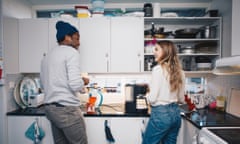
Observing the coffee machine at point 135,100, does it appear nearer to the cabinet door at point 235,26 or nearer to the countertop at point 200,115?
the countertop at point 200,115

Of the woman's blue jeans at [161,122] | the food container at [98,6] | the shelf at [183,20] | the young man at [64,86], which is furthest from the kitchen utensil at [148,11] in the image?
the woman's blue jeans at [161,122]

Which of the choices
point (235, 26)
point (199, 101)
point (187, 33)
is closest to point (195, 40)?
point (187, 33)

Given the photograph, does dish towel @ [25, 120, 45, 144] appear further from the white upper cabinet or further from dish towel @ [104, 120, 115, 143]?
the white upper cabinet

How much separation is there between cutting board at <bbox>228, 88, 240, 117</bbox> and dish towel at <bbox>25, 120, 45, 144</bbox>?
2.08 metres

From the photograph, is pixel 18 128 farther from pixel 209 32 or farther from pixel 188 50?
pixel 209 32

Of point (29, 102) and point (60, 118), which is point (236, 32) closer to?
point (60, 118)

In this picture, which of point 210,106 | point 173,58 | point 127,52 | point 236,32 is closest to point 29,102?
point 127,52

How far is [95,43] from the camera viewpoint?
97.4 inches

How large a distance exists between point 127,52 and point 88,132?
3.40 feet

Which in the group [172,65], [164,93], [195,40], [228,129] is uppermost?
[195,40]

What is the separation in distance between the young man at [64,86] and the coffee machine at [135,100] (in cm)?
62

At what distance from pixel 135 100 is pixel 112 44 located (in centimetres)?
74

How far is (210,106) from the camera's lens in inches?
97.7

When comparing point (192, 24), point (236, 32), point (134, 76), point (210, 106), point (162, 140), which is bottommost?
point (162, 140)
